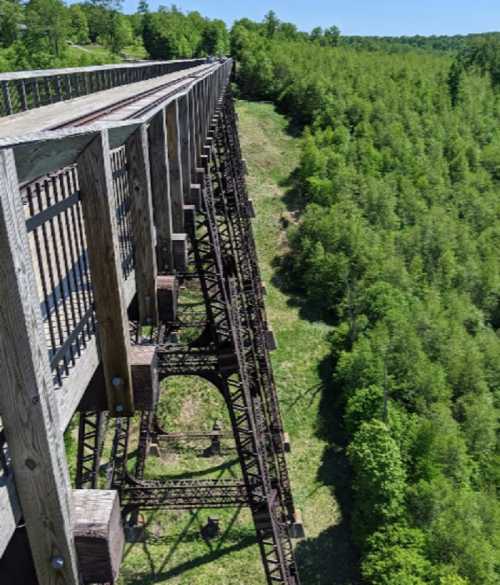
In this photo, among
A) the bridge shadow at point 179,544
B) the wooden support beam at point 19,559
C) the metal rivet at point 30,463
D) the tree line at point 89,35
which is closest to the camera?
the metal rivet at point 30,463

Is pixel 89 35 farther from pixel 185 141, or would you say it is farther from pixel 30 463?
pixel 30 463

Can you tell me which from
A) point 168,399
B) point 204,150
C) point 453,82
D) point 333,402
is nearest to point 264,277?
point 333,402

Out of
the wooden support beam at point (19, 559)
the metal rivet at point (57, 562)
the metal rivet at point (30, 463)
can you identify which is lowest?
the wooden support beam at point (19, 559)

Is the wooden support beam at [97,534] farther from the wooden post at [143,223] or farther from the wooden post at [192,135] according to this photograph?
the wooden post at [192,135]

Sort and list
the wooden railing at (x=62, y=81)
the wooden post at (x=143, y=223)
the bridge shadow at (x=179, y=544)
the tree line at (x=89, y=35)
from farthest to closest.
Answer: the tree line at (x=89, y=35) < the bridge shadow at (x=179, y=544) < the wooden railing at (x=62, y=81) < the wooden post at (x=143, y=223)

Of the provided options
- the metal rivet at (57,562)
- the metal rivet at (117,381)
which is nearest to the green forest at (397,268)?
the metal rivet at (117,381)

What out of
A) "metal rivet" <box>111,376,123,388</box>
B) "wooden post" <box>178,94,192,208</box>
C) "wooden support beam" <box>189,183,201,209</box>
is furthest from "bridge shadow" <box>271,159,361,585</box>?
"metal rivet" <box>111,376,123,388</box>

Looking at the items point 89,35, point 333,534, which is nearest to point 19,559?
point 333,534

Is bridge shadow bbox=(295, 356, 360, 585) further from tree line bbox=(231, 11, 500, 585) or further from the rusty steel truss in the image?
the rusty steel truss
